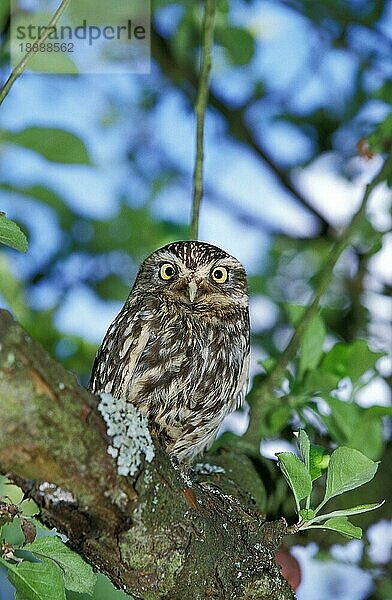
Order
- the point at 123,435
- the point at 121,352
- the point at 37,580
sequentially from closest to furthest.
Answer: the point at 123,435 < the point at 37,580 < the point at 121,352

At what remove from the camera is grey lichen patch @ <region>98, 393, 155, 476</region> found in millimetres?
952

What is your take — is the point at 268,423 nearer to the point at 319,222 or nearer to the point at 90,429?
the point at 90,429

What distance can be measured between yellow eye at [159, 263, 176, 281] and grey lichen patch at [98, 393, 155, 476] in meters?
0.86

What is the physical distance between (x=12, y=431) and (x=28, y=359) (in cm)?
8

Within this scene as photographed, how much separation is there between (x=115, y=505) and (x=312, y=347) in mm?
1019

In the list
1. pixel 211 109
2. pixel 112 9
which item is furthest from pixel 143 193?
pixel 112 9

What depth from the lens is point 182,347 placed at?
1642mm

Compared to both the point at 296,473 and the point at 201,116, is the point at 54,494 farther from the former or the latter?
the point at 201,116

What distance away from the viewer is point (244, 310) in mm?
1888

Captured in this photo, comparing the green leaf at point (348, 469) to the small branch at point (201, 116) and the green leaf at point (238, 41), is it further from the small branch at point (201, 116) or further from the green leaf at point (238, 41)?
the green leaf at point (238, 41)

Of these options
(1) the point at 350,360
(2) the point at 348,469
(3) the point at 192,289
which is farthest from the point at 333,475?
(1) the point at 350,360

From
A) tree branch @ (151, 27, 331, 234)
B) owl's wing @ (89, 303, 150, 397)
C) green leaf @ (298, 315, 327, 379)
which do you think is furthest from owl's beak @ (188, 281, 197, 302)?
tree branch @ (151, 27, 331, 234)

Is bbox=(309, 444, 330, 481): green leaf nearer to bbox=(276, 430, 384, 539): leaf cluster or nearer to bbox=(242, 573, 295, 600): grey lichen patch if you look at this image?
bbox=(276, 430, 384, 539): leaf cluster

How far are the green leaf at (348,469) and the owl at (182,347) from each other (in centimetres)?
40
